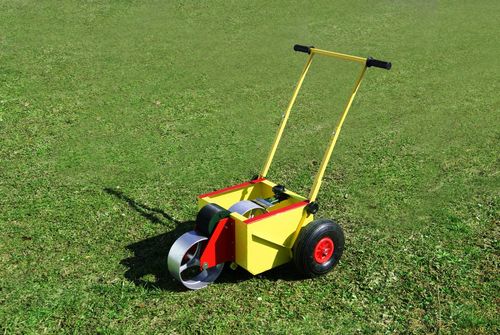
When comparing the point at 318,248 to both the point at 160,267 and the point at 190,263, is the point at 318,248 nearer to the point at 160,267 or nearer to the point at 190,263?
the point at 190,263

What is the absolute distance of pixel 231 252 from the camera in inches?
241

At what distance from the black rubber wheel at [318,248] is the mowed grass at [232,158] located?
8.4 inches

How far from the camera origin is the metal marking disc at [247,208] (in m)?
6.18

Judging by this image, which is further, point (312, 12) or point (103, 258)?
point (312, 12)

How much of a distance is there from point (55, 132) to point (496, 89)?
10264mm

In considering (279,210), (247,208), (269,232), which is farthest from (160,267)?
(279,210)

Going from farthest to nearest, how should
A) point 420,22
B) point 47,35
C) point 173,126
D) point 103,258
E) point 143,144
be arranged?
1. point 420,22
2. point 47,35
3. point 173,126
4. point 143,144
5. point 103,258

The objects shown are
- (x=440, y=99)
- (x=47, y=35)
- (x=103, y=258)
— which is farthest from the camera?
(x=47, y=35)

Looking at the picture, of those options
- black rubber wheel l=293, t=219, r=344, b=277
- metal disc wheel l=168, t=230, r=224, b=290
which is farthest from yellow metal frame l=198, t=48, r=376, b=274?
metal disc wheel l=168, t=230, r=224, b=290

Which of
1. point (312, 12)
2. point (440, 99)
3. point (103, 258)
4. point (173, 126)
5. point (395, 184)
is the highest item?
point (312, 12)

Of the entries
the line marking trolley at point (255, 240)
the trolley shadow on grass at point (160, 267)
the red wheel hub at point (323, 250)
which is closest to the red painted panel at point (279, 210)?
the line marking trolley at point (255, 240)

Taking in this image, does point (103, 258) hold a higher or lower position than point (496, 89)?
lower

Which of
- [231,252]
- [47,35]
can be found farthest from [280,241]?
[47,35]

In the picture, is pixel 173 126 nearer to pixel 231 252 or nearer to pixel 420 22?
pixel 231 252
